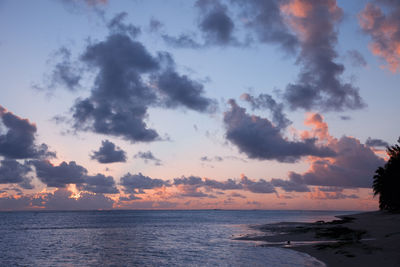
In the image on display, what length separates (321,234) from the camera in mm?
60969

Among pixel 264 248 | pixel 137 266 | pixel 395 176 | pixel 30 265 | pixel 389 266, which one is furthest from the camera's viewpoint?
pixel 395 176

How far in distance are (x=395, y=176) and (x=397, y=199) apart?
30.4 feet

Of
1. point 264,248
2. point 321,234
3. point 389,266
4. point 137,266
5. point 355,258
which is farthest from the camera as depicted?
point 321,234

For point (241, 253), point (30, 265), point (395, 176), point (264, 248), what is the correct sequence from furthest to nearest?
point (395, 176)
point (264, 248)
point (241, 253)
point (30, 265)

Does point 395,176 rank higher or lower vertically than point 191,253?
higher

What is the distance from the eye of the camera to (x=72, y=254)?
49.7m

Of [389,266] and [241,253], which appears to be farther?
[241,253]

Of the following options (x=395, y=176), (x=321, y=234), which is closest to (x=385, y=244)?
(x=321, y=234)

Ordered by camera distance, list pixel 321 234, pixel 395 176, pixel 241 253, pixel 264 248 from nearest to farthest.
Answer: pixel 241 253
pixel 264 248
pixel 321 234
pixel 395 176

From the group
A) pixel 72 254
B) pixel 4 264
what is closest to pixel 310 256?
pixel 72 254

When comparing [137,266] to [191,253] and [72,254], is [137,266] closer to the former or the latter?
[191,253]

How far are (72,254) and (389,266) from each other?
4203 cm

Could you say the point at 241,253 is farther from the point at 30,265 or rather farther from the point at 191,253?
the point at 30,265

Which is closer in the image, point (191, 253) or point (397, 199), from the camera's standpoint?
point (191, 253)
